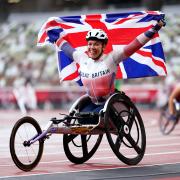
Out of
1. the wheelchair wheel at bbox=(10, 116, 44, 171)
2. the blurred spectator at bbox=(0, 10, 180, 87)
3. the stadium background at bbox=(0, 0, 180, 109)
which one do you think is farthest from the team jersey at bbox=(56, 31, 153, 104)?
the blurred spectator at bbox=(0, 10, 180, 87)

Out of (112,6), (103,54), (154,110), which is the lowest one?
(154,110)

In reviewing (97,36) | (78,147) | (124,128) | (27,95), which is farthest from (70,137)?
(27,95)

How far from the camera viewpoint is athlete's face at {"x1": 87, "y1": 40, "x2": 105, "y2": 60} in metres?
10.5

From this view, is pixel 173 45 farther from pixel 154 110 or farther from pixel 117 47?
pixel 117 47

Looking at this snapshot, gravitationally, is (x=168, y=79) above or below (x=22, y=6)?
below

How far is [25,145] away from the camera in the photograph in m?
9.73

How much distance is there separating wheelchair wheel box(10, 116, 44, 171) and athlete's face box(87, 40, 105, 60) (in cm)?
128

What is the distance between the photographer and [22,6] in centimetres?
3672

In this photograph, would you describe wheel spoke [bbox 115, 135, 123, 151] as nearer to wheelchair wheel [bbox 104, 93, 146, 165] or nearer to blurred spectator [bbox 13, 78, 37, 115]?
wheelchair wheel [bbox 104, 93, 146, 165]

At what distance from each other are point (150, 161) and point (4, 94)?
77.4 ft

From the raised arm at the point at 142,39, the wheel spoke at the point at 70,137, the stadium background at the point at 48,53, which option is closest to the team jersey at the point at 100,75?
the raised arm at the point at 142,39

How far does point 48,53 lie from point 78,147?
962 inches

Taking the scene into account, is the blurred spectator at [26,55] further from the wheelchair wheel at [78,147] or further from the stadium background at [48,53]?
the wheelchair wheel at [78,147]

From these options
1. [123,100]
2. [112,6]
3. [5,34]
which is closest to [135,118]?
[123,100]
